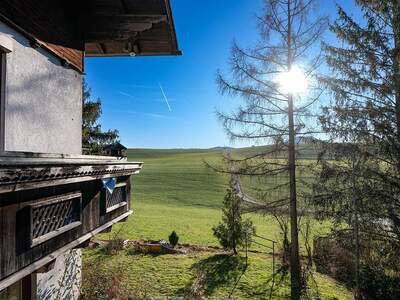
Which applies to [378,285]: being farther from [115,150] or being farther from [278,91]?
[115,150]

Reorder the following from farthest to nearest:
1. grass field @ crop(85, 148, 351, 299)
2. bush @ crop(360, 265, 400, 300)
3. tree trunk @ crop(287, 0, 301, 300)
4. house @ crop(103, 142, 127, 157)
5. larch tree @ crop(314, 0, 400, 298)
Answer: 1. tree trunk @ crop(287, 0, 301, 300)
2. larch tree @ crop(314, 0, 400, 298)
3. grass field @ crop(85, 148, 351, 299)
4. bush @ crop(360, 265, 400, 300)
5. house @ crop(103, 142, 127, 157)

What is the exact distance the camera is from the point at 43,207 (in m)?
3.32

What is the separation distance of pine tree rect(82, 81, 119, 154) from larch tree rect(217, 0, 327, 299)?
35.2 feet

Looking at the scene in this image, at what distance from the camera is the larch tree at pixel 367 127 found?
468 inches

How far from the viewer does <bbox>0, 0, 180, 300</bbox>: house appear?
9.73 feet

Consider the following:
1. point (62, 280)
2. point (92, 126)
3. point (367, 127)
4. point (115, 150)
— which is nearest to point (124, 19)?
point (115, 150)

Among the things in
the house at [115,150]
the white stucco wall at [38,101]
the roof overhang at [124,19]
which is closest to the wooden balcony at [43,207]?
the white stucco wall at [38,101]

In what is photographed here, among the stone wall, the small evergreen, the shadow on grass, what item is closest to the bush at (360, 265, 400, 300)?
the shadow on grass

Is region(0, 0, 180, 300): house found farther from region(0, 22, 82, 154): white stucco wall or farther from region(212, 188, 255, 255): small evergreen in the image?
region(212, 188, 255, 255): small evergreen

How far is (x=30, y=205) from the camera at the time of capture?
3.04 m

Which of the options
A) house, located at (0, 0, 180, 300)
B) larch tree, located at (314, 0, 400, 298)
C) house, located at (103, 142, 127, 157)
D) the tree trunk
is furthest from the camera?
the tree trunk

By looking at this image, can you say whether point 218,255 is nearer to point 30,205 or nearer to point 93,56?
point 93,56

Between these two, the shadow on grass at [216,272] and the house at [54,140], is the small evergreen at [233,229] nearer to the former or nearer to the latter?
the shadow on grass at [216,272]

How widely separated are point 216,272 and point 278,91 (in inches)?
274
